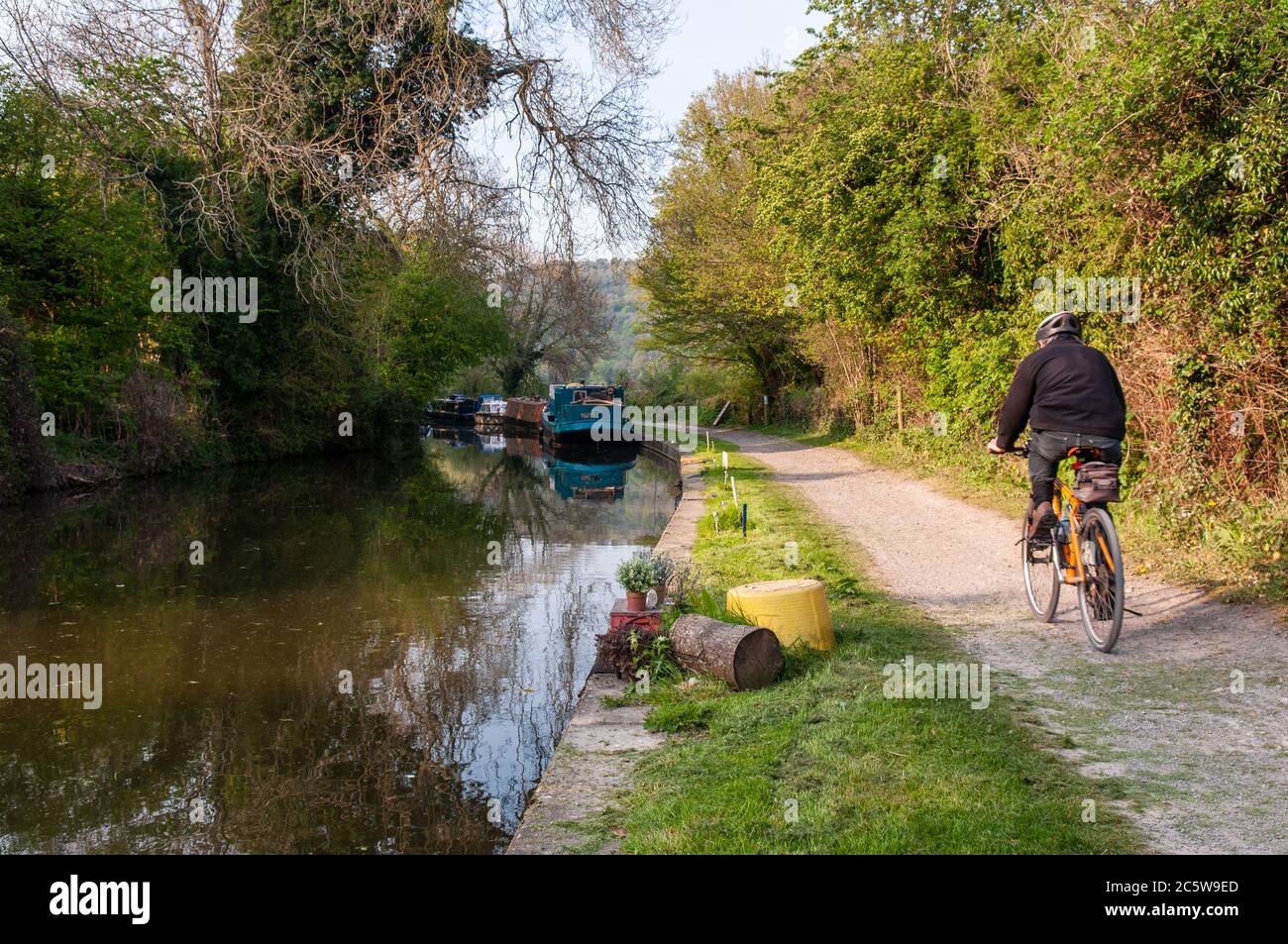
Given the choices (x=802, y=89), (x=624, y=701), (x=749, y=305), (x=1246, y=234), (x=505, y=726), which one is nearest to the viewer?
(x=624, y=701)

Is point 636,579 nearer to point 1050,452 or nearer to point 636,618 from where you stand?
point 636,618

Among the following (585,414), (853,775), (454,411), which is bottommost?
(853,775)

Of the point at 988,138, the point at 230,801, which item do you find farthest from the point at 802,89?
the point at 230,801

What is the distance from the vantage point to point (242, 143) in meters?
10.1

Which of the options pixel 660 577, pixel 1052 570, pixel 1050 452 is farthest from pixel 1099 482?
pixel 660 577

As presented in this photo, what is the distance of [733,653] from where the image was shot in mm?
5871

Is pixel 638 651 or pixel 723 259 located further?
pixel 723 259

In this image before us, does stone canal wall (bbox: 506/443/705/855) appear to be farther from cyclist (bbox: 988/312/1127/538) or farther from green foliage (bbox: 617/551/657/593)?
cyclist (bbox: 988/312/1127/538)

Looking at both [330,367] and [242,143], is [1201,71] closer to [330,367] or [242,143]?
[242,143]

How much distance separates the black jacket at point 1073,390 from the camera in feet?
19.7

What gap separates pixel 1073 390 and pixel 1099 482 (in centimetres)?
57

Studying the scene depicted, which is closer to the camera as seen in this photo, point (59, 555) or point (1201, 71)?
point (1201, 71)

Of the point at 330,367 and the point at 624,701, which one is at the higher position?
the point at 330,367
